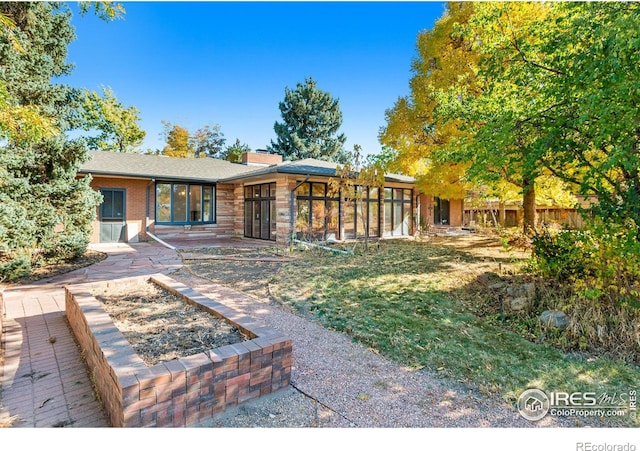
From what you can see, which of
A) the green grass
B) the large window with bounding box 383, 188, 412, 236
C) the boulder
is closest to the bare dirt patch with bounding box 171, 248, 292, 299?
the green grass

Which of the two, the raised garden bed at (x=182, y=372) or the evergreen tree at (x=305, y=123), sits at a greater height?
the evergreen tree at (x=305, y=123)

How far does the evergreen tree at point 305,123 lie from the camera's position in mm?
30766

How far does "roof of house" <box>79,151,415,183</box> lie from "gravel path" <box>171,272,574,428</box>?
8.63 metres

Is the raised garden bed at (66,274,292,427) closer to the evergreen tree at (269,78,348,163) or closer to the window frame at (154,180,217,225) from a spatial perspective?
the window frame at (154,180,217,225)

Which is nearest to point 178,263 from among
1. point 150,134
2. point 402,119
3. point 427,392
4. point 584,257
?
point 427,392

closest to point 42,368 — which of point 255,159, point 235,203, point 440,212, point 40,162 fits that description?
point 40,162

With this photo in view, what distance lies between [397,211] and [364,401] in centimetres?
1355

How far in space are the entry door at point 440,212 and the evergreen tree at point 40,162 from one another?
54.4 feet

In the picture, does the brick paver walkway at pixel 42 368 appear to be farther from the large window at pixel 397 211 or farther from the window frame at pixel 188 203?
the large window at pixel 397 211

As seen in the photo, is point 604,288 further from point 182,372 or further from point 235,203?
point 235,203

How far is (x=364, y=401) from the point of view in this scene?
8.79ft

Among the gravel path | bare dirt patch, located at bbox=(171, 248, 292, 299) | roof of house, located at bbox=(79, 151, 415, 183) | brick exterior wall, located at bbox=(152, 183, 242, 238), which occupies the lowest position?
the gravel path

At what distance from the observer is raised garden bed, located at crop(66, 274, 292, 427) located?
7.09ft

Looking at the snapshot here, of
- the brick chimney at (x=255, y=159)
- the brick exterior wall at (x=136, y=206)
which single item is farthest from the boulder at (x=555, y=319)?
the brick chimney at (x=255, y=159)
